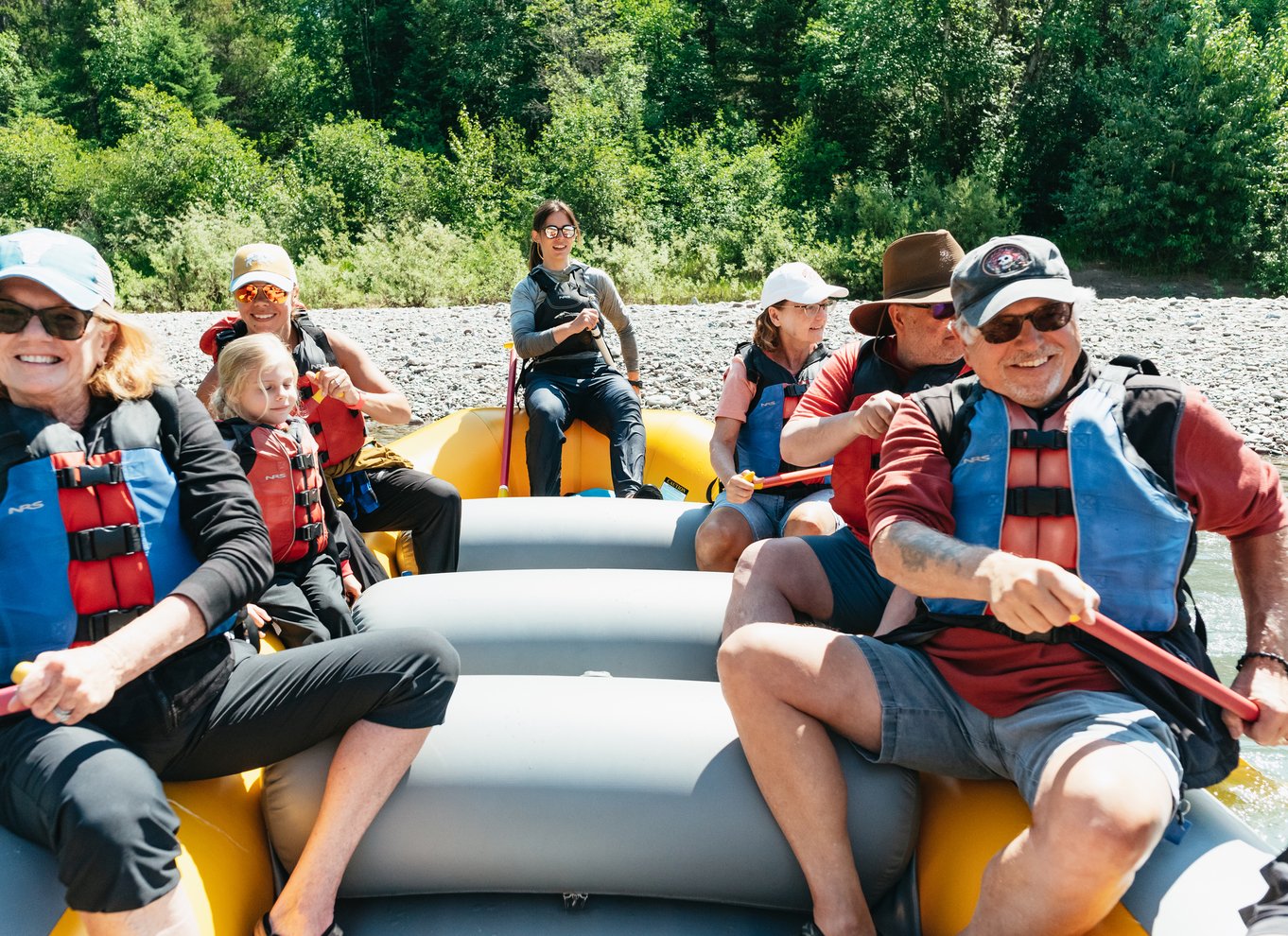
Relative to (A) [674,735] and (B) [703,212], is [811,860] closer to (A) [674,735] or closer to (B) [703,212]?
(A) [674,735]

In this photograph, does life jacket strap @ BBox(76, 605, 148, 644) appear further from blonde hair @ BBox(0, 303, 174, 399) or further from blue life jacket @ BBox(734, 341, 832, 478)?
blue life jacket @ BBox(734, 341, 832, 478)

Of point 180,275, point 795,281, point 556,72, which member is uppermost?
point 556,72

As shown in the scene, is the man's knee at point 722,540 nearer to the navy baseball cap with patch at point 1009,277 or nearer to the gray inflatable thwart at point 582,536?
the gray inflatable thwart at point 582,536

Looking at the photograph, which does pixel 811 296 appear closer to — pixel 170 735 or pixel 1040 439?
pixel 1040 439

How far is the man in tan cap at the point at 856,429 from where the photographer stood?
2225 mm

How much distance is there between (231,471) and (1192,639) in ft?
5.02

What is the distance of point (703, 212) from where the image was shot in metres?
17.2

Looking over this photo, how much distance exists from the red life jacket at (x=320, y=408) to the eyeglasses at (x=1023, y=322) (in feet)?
6.13

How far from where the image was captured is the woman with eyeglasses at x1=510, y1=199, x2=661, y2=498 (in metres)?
3.91

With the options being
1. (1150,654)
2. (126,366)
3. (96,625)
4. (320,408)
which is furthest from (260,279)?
(1150,654)

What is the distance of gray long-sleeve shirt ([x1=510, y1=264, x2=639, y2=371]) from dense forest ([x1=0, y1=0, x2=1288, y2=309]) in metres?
9.30

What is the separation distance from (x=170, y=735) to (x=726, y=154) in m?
17.8

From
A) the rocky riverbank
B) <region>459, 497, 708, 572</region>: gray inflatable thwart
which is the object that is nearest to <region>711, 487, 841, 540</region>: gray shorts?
<region>459, 497, 708, 572</region>: gray inflatable thwart

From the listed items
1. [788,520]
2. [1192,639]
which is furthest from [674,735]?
[788,520]
